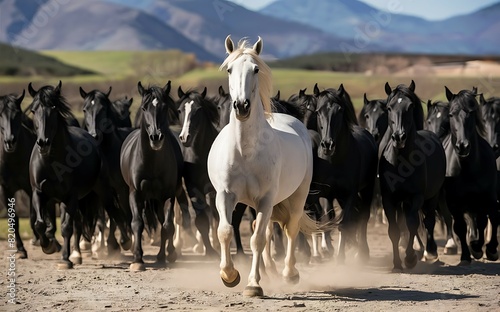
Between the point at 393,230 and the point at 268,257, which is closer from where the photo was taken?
the point at 268,257

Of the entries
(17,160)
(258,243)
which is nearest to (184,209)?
(17,160)

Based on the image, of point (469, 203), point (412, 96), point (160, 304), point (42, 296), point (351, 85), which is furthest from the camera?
point (351, 85)

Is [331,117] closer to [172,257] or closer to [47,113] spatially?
[172,257]

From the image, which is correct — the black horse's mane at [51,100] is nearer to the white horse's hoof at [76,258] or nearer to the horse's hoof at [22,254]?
the white horse's hoof at [76,258]

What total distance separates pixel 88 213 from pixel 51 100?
2.31m

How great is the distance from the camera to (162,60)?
7350 centimetres

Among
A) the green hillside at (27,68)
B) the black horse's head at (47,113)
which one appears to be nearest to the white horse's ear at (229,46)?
the black horse's head at (47,113)

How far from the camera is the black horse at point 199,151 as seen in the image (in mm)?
12266

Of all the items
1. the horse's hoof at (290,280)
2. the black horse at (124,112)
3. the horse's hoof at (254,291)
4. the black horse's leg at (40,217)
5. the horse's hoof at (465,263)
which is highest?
the black horse at (124,112)

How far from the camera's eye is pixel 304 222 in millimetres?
10055

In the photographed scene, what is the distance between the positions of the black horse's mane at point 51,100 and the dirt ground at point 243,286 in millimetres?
2045

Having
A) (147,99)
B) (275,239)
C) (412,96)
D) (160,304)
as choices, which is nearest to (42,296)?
(160,304)

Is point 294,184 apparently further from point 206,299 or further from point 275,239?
point 275,239

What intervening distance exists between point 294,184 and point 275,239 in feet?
10.8
